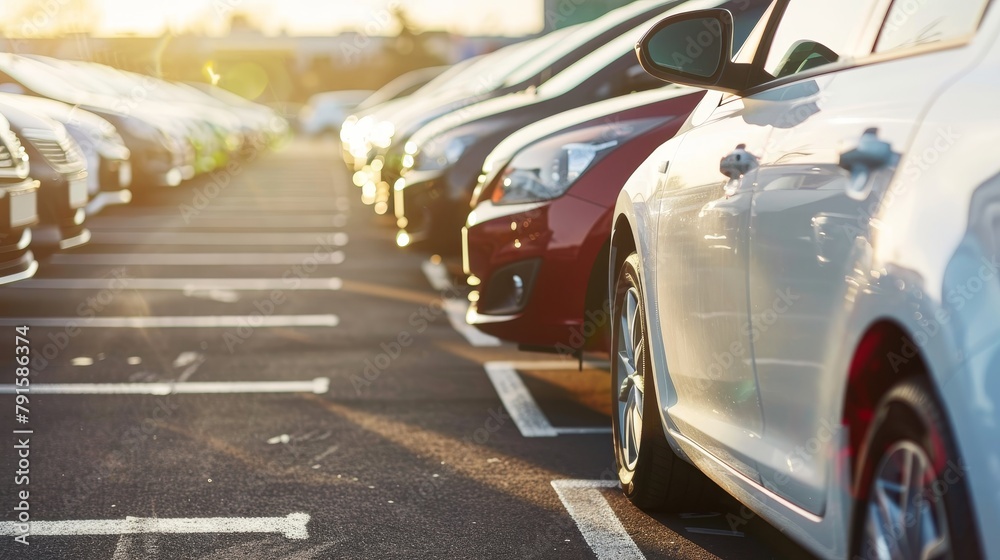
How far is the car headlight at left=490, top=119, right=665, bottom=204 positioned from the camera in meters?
5.16

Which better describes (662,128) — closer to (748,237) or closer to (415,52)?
(748,237)

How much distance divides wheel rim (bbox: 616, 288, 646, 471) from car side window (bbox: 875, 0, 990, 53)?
4.31 ft

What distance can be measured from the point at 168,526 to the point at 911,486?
245 cm

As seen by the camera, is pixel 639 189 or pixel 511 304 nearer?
pixel 639 189

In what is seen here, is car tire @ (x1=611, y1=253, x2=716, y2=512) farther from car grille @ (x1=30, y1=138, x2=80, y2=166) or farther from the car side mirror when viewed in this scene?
car grille @ (x1=30, y1=138, x2=80, y2=166)

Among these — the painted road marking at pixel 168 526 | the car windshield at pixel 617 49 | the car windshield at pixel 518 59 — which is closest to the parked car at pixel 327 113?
the car windshield at pixel 518 59

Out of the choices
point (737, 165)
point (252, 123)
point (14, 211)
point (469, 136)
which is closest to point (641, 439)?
point (737, 165)

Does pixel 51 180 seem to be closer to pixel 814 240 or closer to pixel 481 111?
pixel 481 111

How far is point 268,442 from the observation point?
4805 millimetres

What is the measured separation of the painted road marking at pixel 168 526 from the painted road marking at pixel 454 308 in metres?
1.97

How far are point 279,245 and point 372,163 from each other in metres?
1.24

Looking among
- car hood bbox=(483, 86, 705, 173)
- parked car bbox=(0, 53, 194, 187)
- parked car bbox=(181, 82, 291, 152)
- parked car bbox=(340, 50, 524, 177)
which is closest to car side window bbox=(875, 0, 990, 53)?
car hood bbox=(483, 86, 705, 173)

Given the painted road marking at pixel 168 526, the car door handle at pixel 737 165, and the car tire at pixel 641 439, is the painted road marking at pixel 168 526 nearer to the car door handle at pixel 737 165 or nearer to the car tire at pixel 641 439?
the car tire at pixel 641 439

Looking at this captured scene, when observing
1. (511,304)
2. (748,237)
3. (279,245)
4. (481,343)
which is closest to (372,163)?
(279,245)
